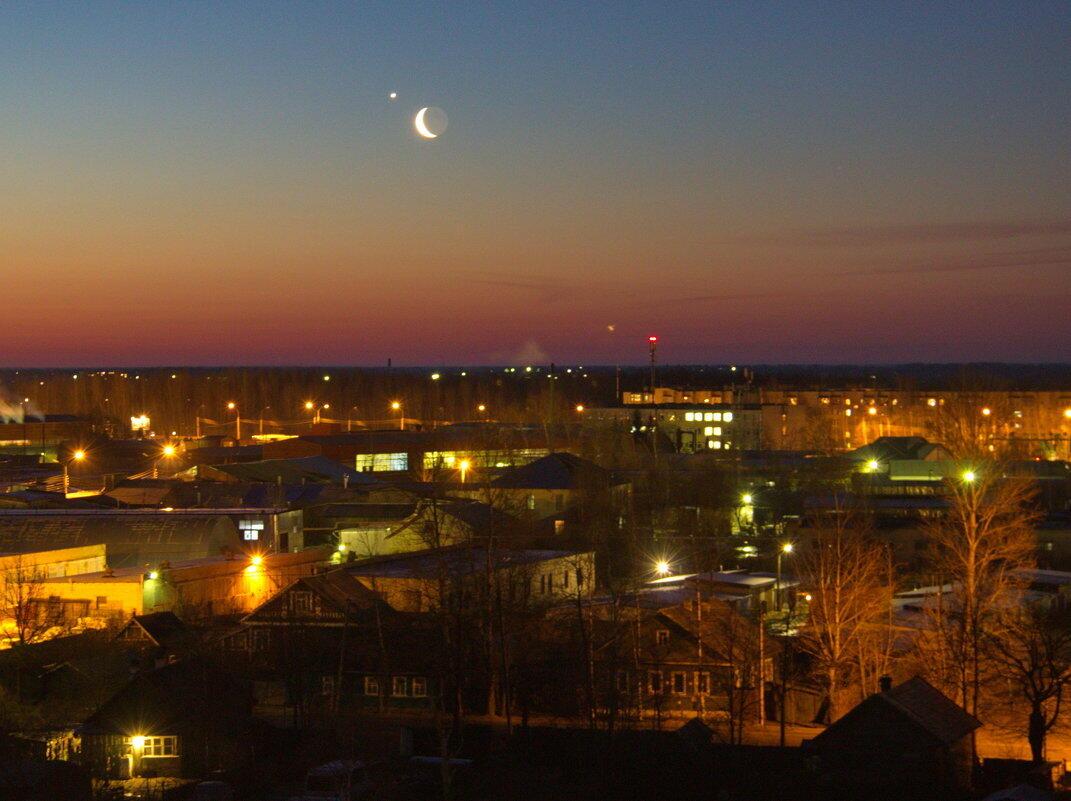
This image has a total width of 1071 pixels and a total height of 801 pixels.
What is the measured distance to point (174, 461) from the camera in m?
25.2

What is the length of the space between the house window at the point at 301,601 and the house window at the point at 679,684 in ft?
11.9

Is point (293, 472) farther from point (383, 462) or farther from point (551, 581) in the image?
point (551, 581)

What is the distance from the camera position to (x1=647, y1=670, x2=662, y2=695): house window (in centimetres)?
1205

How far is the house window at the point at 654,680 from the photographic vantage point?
1205 centimetres

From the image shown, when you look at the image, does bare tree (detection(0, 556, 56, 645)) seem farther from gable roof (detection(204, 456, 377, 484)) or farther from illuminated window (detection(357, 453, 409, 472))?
illuminated window (detection(357, 453, 409, 472))

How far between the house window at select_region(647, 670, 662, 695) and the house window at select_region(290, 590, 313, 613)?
3386 mm

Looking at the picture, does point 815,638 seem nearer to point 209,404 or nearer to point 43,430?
point 43,430

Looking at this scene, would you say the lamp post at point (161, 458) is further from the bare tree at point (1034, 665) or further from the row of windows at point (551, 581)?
the bare tree at point (1034, 665)

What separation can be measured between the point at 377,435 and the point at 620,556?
13290mm

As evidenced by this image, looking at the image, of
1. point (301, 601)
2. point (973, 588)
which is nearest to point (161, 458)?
point (301, 601)

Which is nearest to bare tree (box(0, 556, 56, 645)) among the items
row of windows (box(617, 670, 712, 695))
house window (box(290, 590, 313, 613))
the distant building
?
house window (box(290, 590, 313, 613))

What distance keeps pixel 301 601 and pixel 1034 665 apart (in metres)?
6.73

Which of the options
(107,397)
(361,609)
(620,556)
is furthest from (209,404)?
(361,609)

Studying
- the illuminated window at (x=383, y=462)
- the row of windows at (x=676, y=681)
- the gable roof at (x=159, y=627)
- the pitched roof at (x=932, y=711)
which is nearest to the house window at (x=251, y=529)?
the gable roof at (x=159, y=627)
